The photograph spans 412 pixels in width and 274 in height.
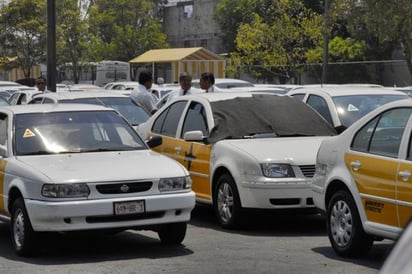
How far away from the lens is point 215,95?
1129cm

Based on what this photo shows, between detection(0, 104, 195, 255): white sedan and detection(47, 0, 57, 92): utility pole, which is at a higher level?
detection(47, 0, 57, 92): utility pole

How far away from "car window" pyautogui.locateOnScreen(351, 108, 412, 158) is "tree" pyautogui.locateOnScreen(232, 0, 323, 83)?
117 feet

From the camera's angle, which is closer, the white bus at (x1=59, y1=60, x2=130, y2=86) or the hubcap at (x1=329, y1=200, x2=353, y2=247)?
the hubcap at (x1=329, y1=200, x2=353, y2=247)

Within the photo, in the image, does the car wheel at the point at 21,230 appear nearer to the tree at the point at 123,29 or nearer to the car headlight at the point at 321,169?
the car headlight at the point at 321,169

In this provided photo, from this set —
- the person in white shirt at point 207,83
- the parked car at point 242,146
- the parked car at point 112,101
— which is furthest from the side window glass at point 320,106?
the parked car at point 112,101

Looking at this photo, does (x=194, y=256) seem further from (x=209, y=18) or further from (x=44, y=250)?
(x=209, y=18)

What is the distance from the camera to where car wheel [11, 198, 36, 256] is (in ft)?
26.3

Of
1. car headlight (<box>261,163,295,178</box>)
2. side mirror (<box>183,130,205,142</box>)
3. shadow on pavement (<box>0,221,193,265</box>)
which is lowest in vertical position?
shadow on pavement (<box>0,221,193,265</box>)

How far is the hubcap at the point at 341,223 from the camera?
789 cm

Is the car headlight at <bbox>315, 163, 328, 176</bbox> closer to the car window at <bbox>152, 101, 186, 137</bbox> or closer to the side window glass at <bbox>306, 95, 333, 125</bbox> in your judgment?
the car window at <bbox>152, 101, 186, 137</bbox>

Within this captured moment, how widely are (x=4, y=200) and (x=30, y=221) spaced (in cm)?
75

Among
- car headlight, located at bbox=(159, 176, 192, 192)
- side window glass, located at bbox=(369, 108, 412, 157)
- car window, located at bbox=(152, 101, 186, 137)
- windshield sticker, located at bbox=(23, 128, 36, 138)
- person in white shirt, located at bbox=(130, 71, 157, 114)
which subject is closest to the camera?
side window glass, located at bbox=(369, 108, 412, 157)

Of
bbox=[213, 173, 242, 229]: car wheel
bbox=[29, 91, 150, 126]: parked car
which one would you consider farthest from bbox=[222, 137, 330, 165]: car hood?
bbox=[29, 91, 150, 126]: parked car

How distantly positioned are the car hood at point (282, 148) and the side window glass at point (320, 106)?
172 cm
